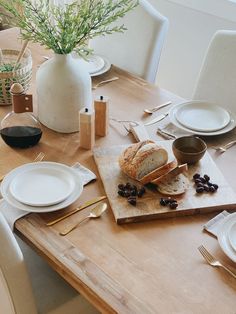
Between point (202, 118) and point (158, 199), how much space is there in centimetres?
49

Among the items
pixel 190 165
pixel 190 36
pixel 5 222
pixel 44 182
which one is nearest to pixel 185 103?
pixel 190 165

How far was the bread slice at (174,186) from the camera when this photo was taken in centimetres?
121

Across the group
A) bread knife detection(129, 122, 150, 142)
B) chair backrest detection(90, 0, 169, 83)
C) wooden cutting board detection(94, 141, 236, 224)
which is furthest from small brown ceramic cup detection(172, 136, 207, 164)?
chair backrest detection(90, 0, 169, 83)

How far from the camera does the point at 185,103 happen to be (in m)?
1.63

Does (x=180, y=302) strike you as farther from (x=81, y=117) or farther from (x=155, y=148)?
(x=81, y=117)

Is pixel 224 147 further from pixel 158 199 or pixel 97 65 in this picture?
pixel 97 65

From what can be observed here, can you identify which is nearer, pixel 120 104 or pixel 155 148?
pixel 155 148

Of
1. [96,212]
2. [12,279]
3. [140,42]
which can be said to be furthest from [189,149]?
[140,42]

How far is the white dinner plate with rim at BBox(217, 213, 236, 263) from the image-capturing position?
104 cm

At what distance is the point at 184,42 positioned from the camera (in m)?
2.61

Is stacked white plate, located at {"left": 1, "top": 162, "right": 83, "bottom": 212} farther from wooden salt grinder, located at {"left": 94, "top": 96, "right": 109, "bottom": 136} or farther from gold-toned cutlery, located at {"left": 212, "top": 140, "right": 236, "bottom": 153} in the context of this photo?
gold-toned cutlery, located at {"left": 212, "top": 140, "right": 236, "bottom": 153}

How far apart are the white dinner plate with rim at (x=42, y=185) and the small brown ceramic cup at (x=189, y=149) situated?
0.30 metres

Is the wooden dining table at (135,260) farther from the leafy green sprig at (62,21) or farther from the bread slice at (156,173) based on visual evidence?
the leafy green sprig at (62,21)

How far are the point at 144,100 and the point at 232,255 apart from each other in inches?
30.9
